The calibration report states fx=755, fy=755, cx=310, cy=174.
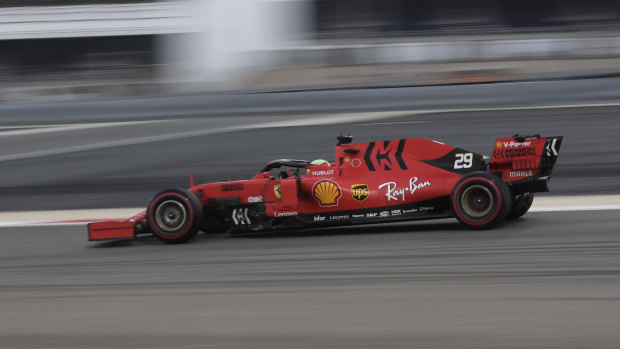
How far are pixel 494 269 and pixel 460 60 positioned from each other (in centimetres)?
1137

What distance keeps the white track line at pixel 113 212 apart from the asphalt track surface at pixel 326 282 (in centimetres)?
30

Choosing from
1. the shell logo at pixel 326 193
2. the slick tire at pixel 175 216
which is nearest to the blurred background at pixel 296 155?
the slick tire at pixel 175 216

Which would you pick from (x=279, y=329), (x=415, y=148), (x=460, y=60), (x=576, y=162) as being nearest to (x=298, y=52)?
(x=460, y=60)

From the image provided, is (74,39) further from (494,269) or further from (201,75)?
(494,269)

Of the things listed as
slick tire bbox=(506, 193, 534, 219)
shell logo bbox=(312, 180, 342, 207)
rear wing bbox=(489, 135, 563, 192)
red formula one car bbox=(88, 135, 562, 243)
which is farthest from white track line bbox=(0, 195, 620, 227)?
shell logo bbox=(312, 180, 342, 207)

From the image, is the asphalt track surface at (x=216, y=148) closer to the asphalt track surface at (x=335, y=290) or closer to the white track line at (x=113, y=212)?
the white track line at (x=113, y=212)

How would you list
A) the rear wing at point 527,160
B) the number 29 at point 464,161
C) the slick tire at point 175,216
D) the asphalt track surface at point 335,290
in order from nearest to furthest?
the asphalt track surface at point 335,290, the rear wing at point 527,160, the number 29 at point 464,161, the slick tire at point 175,216

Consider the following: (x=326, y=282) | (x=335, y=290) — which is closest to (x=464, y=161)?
(x=326, y=282)

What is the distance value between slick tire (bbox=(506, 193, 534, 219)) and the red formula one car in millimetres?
13

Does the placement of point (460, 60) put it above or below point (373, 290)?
above

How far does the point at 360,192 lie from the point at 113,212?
13.5 ft

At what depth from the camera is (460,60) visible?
16.2 metres

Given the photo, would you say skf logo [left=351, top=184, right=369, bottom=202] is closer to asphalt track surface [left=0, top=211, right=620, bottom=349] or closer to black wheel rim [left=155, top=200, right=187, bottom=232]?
asphalt track surface [left=0, top=211, right=620, bottom=349]

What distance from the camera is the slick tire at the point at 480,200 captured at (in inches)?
255
